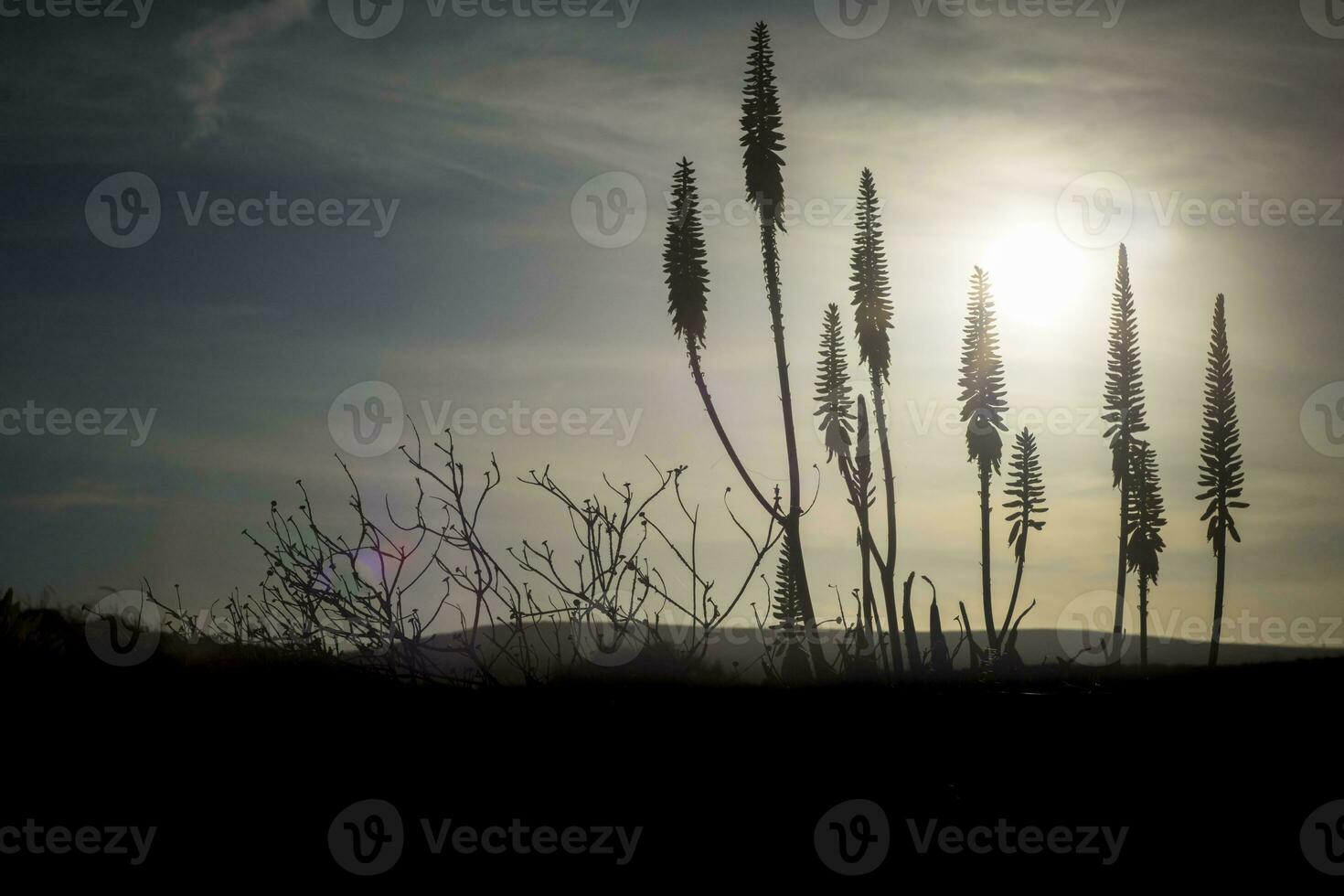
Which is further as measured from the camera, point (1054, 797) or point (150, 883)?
point (1054, 797)

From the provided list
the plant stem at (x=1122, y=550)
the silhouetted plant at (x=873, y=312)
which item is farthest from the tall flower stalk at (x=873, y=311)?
the plant stem at (x=1122, y=550)

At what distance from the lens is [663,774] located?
239 inches

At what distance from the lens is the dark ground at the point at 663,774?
5.48m

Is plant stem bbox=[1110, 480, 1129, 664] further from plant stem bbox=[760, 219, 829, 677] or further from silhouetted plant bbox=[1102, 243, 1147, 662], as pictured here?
plant stem bbox=[760, 219, 829, 677]

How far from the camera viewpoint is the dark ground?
18.0ft

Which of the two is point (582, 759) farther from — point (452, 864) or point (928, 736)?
point (928, 736)

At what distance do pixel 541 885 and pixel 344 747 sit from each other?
1.65m

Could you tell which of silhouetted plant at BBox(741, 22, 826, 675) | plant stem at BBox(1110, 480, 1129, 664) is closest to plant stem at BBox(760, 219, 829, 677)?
silhouetted plant at BBox(741, 22, 826, 675)

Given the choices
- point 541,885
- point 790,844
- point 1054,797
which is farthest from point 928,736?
point 541,885

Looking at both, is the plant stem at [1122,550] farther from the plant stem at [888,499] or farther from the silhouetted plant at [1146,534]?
the plant stem at [888,499]

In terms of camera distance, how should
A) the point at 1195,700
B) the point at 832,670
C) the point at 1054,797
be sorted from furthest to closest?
the point at 832,670 → the point at 1195,700 → the point at 1054,797

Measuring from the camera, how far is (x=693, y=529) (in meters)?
8.81

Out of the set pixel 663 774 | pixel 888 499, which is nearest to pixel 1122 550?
pixel 888 499

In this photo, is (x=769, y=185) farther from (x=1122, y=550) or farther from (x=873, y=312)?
(x=1122, y=550)
